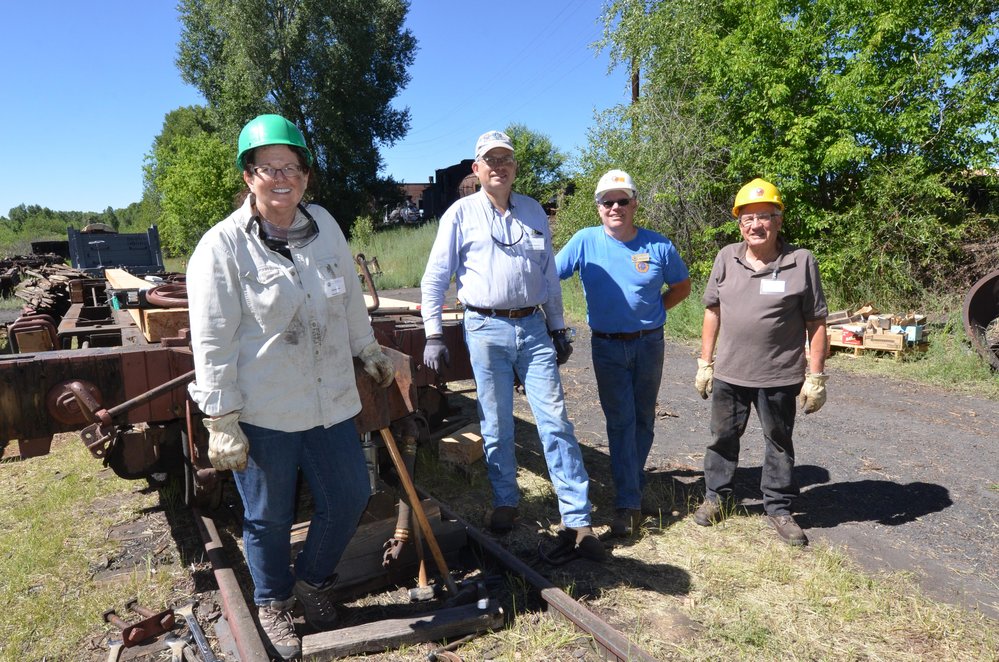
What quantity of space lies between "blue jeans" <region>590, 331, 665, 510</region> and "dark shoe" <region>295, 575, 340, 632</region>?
180 centimetres

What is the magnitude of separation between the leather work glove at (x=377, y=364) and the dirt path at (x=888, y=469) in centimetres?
261

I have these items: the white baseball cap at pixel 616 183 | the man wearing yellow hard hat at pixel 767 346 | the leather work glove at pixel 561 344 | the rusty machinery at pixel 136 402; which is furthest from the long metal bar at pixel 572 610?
the white baseball cap at pixel 616 183

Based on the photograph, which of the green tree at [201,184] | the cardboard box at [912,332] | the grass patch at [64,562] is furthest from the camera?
the green tree at [201,184]

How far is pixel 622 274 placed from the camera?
12.7 feet

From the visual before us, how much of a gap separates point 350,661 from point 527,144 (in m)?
50.6

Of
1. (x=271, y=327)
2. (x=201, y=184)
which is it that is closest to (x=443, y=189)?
(x=201, y=184)

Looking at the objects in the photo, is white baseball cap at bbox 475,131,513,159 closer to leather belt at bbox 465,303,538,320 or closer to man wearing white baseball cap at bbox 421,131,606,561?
man wearing white baseball cap at bbox 421,131,606,561

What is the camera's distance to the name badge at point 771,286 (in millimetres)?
3641

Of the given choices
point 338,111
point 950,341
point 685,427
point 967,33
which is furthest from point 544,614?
point 338,111

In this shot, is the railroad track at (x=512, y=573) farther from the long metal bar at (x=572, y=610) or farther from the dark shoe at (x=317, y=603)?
the dark shoe at (x=317, y=603)

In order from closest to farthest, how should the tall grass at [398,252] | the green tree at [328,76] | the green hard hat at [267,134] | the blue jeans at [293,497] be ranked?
1. the green hard hat at [267,134]
2. the blue jeans at [293,497]
3. the tall grass at [398,252]
4. the green tree at [328,76]

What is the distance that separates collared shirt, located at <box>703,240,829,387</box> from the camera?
3633 mm

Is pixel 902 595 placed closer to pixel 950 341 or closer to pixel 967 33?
pixel 950 341

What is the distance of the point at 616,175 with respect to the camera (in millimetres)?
3793
